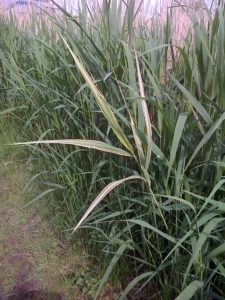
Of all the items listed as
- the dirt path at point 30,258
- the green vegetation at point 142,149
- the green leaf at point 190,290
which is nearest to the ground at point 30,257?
the dirt path at point 30,258

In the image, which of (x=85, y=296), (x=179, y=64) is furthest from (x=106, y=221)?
(x=179, y=64)

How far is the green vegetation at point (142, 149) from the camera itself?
1.25m

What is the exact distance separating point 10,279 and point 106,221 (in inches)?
23.2

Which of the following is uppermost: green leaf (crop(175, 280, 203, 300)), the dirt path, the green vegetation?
the green vegetation

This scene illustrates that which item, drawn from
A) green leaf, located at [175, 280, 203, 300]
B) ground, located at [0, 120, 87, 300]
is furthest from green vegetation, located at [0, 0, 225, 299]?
ground, located at [0, 120, 87, 300]

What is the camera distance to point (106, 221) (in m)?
1.63

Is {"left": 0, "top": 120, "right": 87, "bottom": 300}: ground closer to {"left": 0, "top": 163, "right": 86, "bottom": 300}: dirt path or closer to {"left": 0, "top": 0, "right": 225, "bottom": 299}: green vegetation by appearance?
{"left": 0, "top": 163, "right": 86, "bottom": 300}: dirt path

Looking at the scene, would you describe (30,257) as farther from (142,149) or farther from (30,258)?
(142,149)

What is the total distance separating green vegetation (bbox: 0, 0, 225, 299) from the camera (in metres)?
1.25

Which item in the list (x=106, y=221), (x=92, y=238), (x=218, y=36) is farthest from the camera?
(x=92, y=238)

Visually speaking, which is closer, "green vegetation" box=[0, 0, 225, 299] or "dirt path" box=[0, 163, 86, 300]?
"green vegetation" box=[0, 0, 225, 299]

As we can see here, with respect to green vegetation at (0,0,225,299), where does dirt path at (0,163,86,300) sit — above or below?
below

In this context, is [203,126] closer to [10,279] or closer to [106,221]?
[106,221]

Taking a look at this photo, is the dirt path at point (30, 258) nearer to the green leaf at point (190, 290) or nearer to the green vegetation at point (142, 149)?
the green vegetation at point (142, 149)
